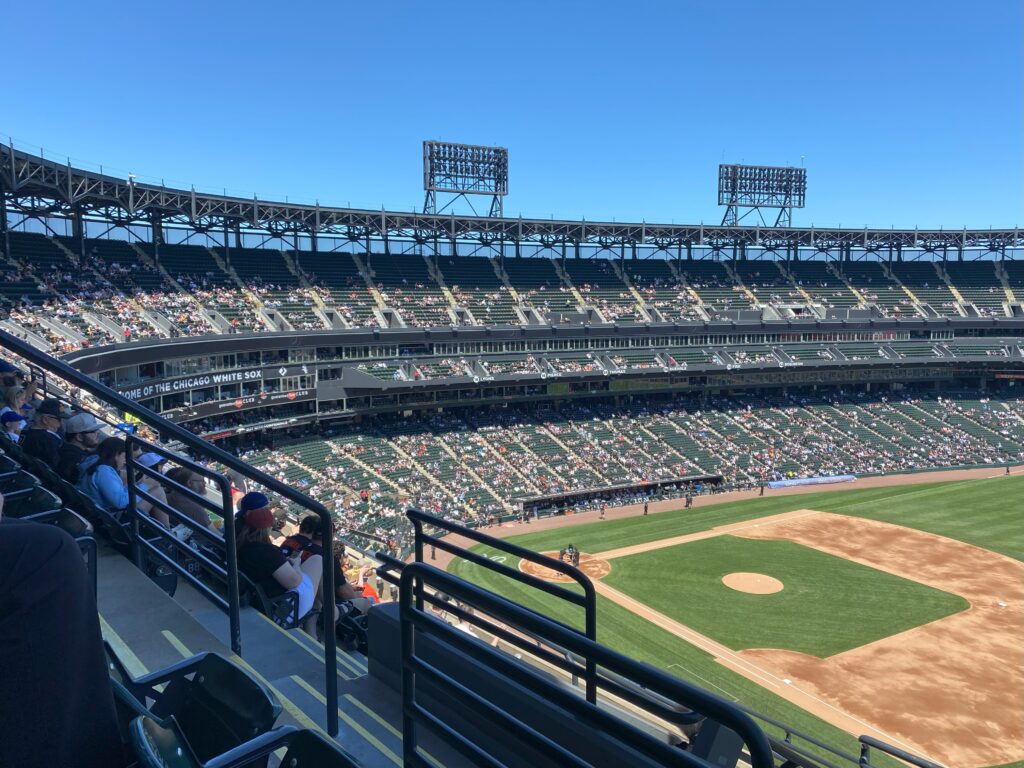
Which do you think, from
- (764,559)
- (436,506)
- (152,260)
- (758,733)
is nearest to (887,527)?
(764,559)

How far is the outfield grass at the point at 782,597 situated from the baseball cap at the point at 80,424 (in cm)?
2252

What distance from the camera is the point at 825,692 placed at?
21453 mm

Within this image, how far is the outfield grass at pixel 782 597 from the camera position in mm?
A: 25172

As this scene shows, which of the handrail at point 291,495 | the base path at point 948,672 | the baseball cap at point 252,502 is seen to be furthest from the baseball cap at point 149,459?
the base path at point 948,672

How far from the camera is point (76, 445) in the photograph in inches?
284

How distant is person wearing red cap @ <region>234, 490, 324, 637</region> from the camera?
548 cm

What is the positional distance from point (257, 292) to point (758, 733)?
48.4 meters

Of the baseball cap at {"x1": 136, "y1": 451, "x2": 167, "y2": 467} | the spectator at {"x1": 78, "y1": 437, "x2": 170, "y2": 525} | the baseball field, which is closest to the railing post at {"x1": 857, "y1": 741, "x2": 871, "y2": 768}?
the spectator at {"x1": 78, "y1": 437, "x2": 170, "y2": 525}

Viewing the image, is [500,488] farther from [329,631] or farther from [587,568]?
[329,631]

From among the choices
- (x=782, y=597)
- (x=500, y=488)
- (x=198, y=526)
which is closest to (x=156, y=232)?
(x=500, y=488)

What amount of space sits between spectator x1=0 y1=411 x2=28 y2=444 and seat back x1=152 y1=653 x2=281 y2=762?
6236mm

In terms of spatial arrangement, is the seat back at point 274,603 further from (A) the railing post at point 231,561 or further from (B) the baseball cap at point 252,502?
(A) the railing post at point 231,561

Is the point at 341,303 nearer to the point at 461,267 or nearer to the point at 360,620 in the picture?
the point at 461,267

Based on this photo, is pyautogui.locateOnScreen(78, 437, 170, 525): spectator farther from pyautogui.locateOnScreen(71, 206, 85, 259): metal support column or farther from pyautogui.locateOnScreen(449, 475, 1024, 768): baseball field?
pyautogui.locateOnScreen(71, 206, 85, 259): metal support column
